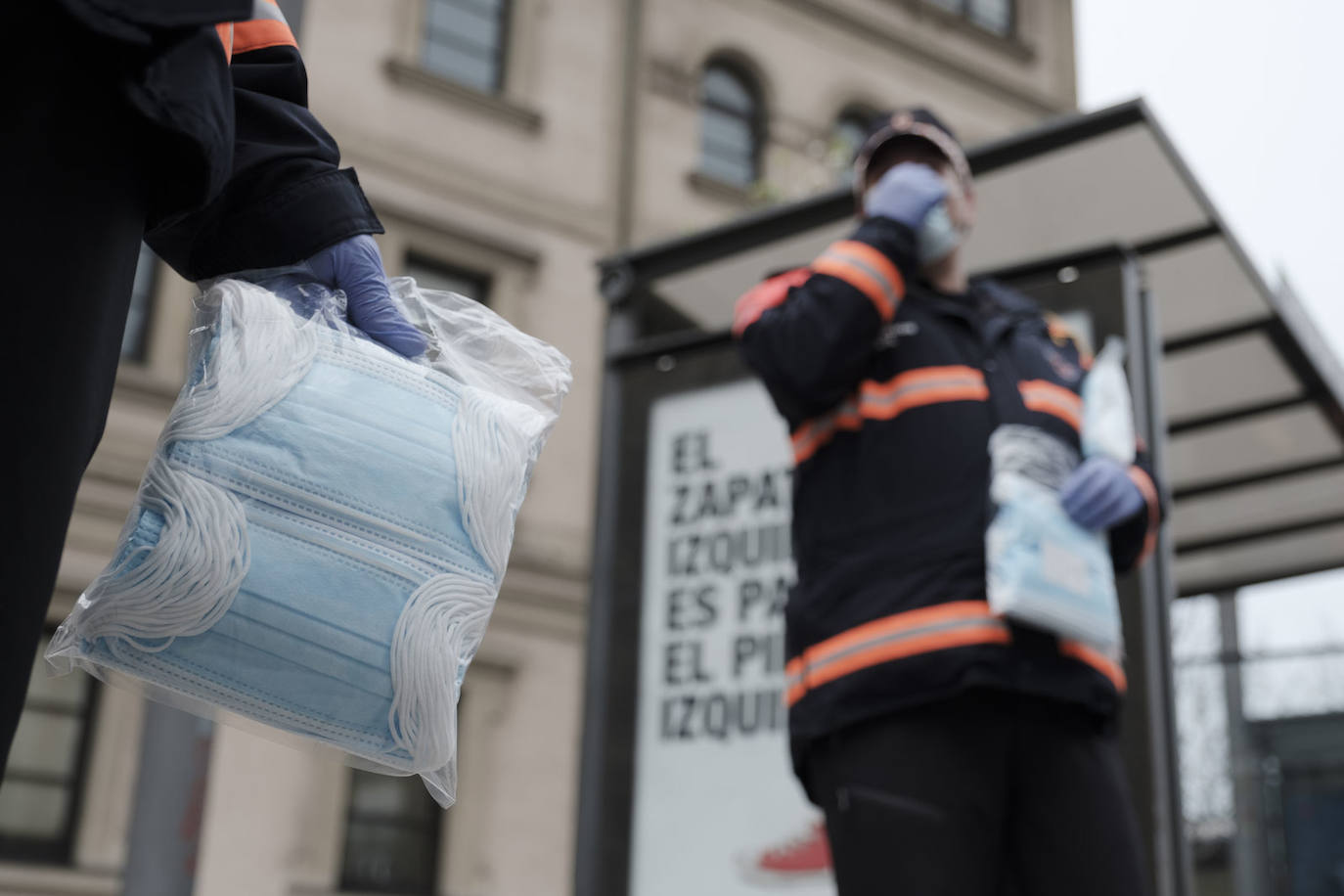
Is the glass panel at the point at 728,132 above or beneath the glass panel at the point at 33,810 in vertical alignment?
above

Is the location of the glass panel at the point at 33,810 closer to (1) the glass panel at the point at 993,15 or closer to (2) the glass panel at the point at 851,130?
(2) the glass panel at the point at 851,130

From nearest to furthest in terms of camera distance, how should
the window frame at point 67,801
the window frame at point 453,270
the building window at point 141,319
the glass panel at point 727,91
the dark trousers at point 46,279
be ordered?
the dark trousers at point 46,279, the window frame at point 67,801, the building window at point 141,319, the window frame at point 453,270, the glass panel at point 727,91

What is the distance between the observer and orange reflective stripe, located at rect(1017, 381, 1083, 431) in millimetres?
2501

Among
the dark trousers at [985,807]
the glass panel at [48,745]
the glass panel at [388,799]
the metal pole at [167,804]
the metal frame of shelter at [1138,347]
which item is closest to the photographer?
the dark trousers at [985,807]

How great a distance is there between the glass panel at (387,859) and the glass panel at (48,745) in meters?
2.35

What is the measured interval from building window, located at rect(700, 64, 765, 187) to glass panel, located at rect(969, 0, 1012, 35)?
12.7ft

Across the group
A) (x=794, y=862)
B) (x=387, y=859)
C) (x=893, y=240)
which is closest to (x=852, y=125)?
(x=387, y=859)

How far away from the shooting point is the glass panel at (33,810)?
11.1 metres

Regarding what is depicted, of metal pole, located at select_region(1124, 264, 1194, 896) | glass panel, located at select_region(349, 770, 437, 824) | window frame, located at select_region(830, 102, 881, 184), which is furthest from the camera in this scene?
window frame, located at select_region(830, 102, 881, 184)

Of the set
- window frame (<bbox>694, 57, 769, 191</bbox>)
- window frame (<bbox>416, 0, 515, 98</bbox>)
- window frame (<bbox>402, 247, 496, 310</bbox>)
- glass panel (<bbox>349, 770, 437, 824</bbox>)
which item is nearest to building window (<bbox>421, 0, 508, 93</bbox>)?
window frame (<bbox>416, 0, 515, 98</bbox>)

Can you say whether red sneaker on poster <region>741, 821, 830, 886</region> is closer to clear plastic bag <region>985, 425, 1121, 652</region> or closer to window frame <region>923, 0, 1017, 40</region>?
clear plastic bag <region>985, 425, 1121, 652</region>

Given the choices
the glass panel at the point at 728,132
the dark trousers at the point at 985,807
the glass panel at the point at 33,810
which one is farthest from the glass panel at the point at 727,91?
the dark trousers at the point at 985,807

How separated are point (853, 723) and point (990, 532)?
1.16ft

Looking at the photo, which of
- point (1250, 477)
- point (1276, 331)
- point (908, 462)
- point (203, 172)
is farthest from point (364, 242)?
point (1250, 477)
